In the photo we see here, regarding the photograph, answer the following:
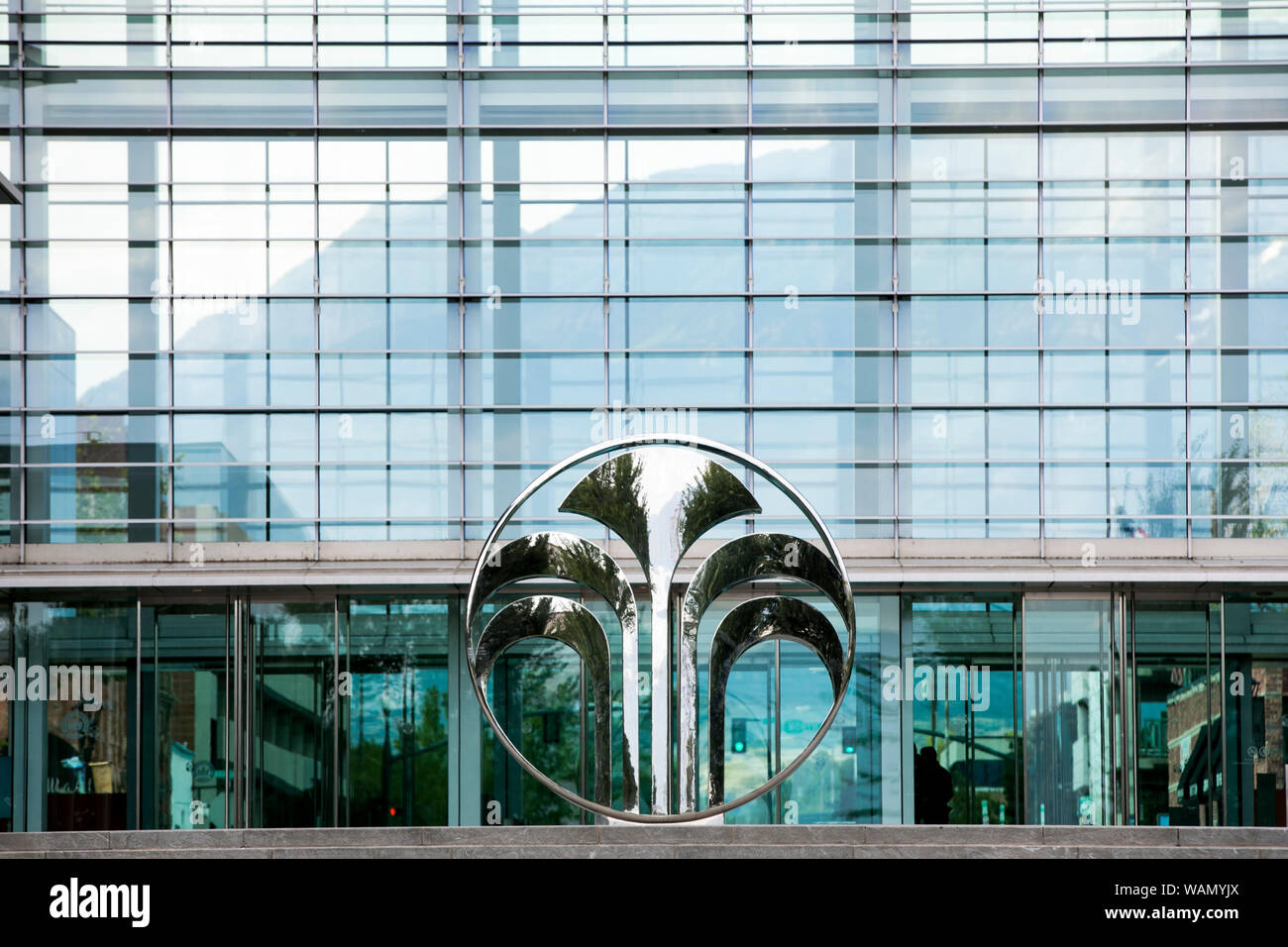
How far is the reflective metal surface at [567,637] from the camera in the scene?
465 inches

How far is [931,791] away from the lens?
20547 mm

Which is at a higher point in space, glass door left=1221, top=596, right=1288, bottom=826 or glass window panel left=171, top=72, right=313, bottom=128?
glass window panel left=171, top=72, right=313, bottom=128

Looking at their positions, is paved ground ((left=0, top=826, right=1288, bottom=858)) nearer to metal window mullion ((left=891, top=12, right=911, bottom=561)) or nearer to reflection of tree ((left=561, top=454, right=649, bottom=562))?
metal window mullion ((left=891, top=12, right=911, bottom=561))

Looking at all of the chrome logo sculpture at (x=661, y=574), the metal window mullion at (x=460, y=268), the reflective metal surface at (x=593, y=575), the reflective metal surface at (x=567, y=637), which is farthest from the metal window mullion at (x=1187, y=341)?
the reflective metal surface at (x=593, y=575)

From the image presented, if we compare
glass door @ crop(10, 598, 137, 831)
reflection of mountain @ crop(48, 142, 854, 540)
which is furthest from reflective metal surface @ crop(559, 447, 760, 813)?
glass door @ crop(10, 598, 137, 831)

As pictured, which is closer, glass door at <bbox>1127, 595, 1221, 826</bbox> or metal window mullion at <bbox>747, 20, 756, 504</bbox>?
glass door at <bbox>1127, 595, 1221, 826</bbox>

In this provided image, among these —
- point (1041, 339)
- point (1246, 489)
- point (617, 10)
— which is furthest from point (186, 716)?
point (1246, 489)

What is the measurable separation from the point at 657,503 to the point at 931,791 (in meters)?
11.0

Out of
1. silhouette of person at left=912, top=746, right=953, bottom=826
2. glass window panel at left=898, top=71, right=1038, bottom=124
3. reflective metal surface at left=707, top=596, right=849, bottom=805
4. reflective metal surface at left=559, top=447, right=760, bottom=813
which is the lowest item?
silhouette of person at left=912, top=746, right=953, bottom=826

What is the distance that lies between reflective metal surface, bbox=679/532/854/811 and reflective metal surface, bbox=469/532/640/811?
1.32 ft

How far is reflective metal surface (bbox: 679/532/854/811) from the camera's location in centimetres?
1145

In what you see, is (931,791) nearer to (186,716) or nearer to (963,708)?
(963,708)
